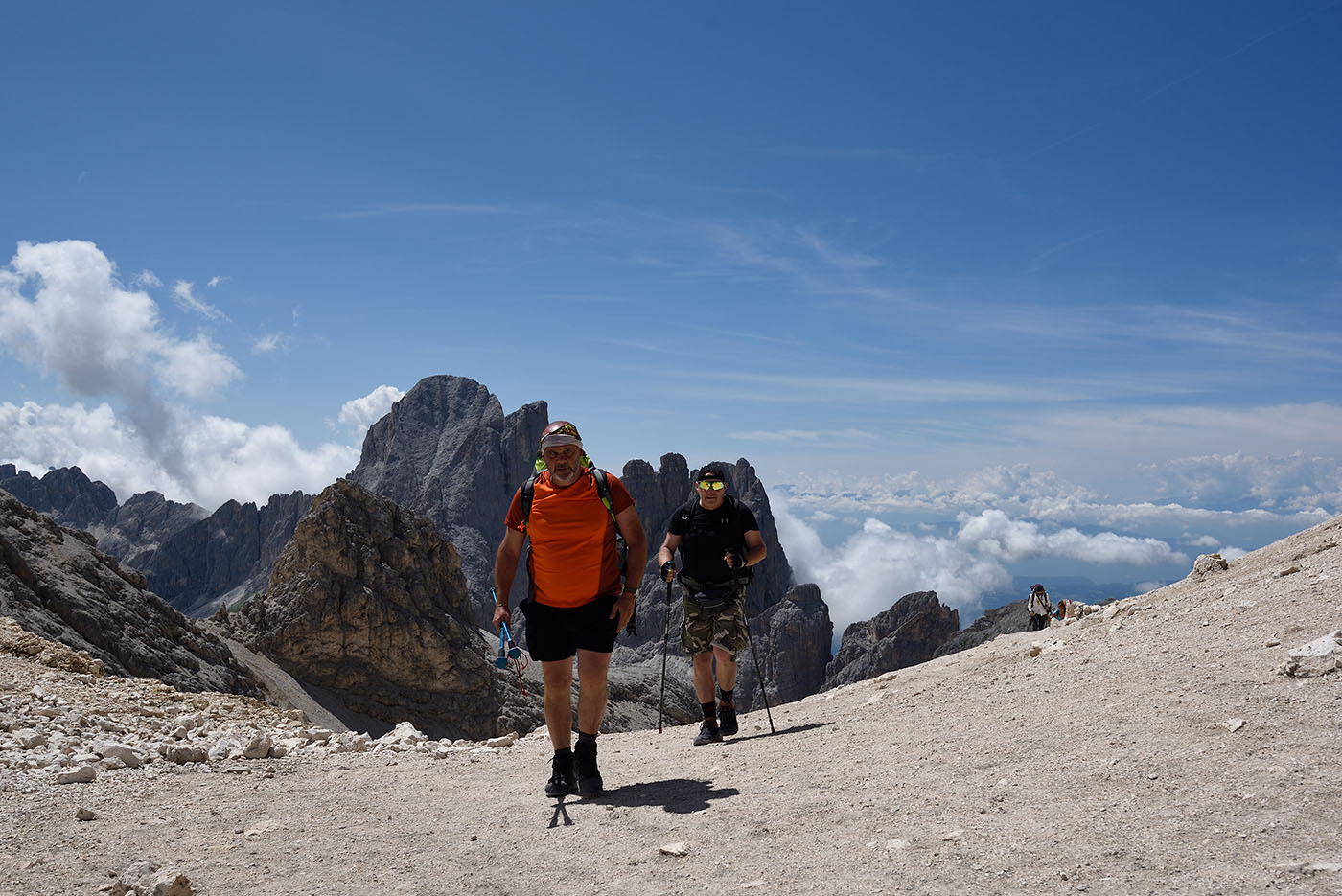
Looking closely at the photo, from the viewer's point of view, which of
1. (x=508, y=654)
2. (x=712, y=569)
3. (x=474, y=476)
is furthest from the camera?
(x=474, y=476)

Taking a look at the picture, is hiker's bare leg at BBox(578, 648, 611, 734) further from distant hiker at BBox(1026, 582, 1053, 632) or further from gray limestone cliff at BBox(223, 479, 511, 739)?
gray limestone cliff at BBox(223, 479, 511, 739)

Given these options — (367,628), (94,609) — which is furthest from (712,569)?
(367,628)

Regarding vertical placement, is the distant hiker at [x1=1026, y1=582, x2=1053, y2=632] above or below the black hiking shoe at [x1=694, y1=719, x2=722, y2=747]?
above

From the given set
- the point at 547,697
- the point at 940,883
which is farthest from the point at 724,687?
the point at 940,883

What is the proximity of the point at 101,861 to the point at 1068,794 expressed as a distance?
→ 5.94 m

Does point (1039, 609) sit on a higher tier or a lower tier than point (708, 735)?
higher

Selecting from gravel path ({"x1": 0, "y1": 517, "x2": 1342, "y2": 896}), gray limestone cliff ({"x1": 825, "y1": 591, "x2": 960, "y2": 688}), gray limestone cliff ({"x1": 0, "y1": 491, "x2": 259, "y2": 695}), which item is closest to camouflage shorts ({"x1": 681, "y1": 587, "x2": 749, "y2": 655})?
gravel path ({"x1": 0, "y1": 517, "x2": 1342, "y2": 896})

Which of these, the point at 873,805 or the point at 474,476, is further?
the point at 474,476

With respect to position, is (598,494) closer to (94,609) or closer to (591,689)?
(591,689)

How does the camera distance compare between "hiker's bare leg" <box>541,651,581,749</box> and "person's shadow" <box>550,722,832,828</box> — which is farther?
"hiker's bare leg" <box>541,651,581,749</box>

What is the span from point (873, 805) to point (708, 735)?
14.0 ft

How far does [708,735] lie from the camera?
9.44 m

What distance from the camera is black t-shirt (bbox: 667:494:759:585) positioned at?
368 inches

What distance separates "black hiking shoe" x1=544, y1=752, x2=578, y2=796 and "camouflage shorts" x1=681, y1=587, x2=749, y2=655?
2.84m
